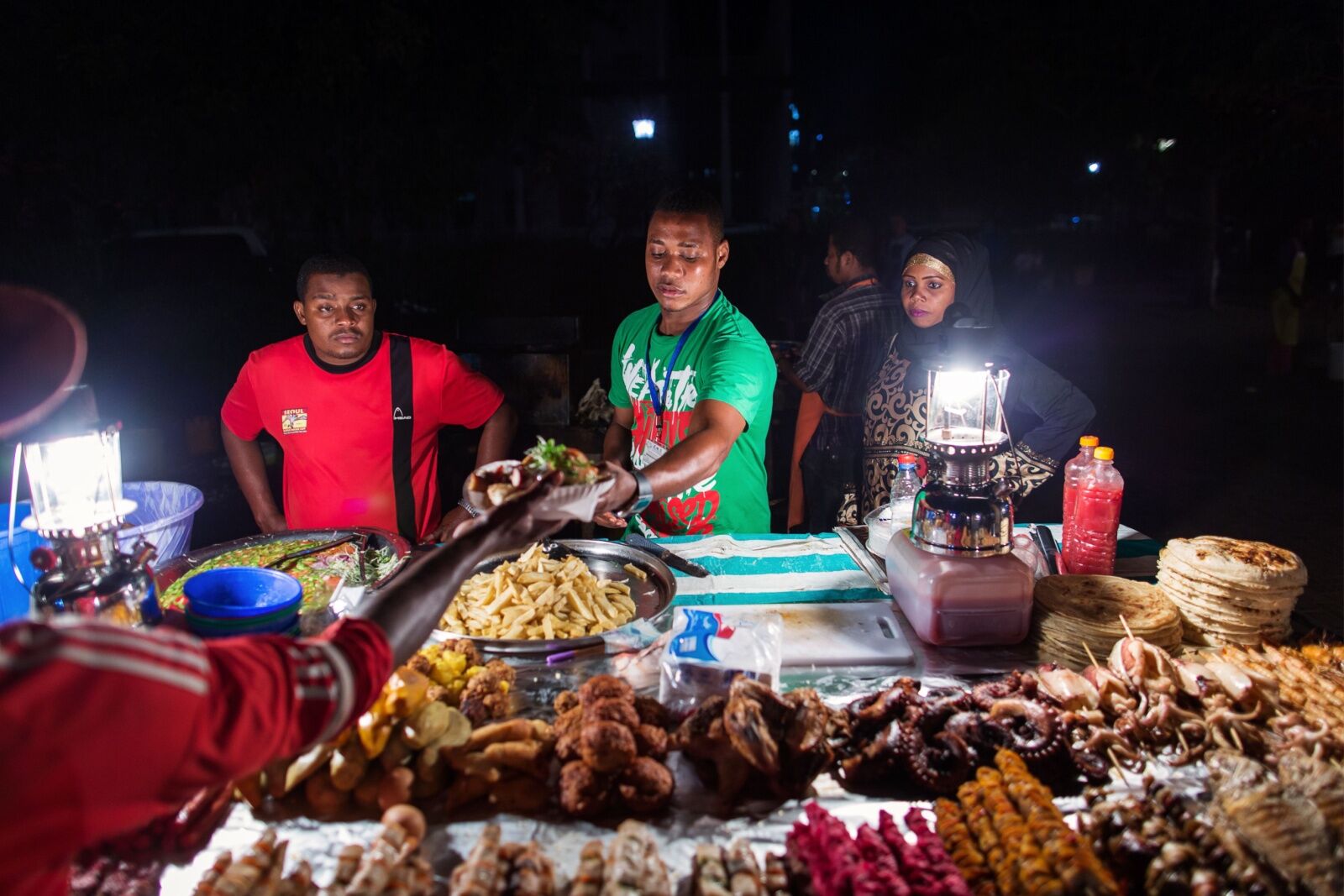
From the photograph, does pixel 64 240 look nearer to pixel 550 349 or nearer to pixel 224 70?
pixel 224 70

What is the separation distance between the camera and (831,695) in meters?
2.49

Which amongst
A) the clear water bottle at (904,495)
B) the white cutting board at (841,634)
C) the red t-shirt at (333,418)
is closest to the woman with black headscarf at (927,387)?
the clear water bottle at (904,495)

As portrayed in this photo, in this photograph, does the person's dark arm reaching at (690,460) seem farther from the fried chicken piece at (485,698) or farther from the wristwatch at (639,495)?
the fried chicken piece at (485,698)

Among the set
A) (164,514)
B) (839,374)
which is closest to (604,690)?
(164,514)

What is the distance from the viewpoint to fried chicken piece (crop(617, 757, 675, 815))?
1.96m

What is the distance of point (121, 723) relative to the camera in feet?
4.12

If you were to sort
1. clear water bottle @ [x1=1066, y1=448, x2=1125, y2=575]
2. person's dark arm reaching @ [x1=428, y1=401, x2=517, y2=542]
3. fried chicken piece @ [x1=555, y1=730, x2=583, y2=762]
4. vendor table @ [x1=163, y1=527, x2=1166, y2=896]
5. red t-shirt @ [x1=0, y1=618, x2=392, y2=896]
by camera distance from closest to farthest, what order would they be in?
red t-shirt @ [x1=0, y1=618, x2=392, y2=896], vendor table @ [x1=163, y1=527, x2=1166, y2=896], fried chicken piece @ [x1=555, y1=730, x2=583, y2=762], clear water bottle @ [x1=1066, y1=448, x2=1125, y2=575], person's dark arm reaching @ [x1=428, y1=401, x2=517, y2=542]

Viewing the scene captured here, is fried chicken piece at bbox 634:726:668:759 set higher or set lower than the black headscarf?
lower

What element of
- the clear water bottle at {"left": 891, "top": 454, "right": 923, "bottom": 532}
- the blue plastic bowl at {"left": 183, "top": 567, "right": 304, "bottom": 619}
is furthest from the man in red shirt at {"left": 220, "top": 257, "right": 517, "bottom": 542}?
the clear water bottle at {"left": 891, "top": 454, "right": 923, "bottom": 532}

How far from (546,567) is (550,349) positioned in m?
4.74

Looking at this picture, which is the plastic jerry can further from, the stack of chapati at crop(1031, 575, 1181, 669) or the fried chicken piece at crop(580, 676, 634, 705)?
the fried chicken piece at crop(580, 676, 634, 705)

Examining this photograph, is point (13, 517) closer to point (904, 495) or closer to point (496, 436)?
point (496, 436)

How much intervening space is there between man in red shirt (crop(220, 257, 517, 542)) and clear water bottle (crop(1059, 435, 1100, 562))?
2.78m

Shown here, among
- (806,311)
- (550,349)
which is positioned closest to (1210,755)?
(550,349)
